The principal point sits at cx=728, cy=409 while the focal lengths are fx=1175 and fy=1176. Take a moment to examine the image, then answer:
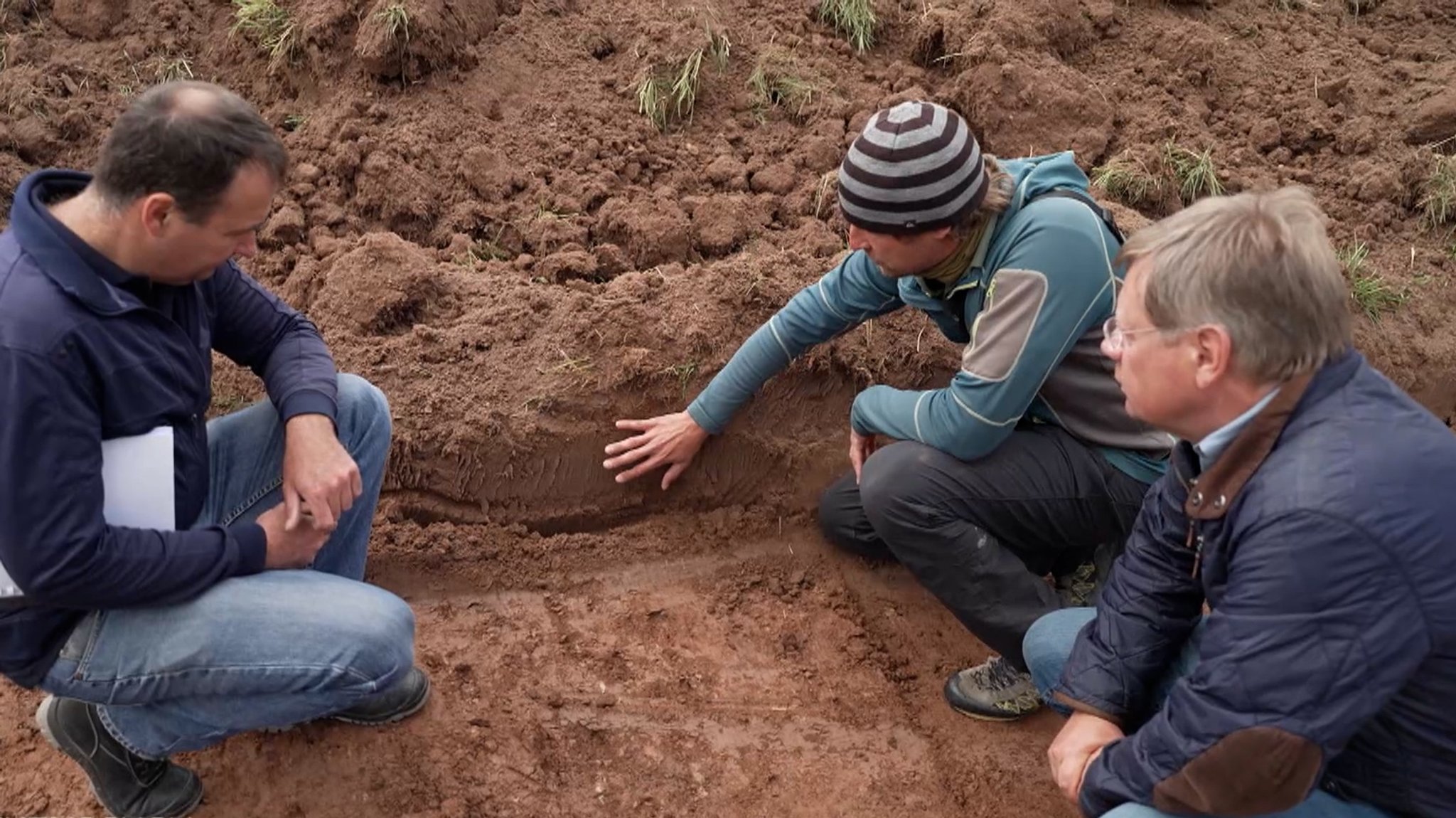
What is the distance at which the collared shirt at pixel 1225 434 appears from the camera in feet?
6.38

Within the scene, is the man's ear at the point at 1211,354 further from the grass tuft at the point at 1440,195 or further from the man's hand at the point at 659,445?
the grass tuft at the point at 1440,195

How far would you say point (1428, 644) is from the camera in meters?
1.81

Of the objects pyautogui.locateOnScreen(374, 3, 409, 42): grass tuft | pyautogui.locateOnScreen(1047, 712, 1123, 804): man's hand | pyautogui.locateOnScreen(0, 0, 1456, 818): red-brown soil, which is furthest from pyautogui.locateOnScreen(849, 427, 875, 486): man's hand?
pyautogui.locateOnScreen(374, 3, 409, 42): grass tuft

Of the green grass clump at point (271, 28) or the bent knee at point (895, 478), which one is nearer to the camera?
the bent knee at point (895, 478)

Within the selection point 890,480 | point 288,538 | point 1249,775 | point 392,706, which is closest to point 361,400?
point 288,538

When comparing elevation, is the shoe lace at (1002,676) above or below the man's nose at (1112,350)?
below

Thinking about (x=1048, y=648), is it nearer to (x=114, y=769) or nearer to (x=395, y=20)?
(x=114, y=769)

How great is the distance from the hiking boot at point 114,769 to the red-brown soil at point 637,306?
0.10 meters

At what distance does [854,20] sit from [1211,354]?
3100 mm

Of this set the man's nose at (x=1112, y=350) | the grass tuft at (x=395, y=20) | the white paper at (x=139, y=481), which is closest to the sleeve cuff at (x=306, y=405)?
the white paper at (x=139, y=481)

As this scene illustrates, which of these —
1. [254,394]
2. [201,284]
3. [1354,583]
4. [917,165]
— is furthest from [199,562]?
[1354,583]

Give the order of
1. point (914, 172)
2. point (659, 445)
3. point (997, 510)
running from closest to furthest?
point (914, 172) → point (997, 510) → point (659, 445)

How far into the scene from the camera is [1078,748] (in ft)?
7.55

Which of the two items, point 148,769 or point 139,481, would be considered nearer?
point 139,481
